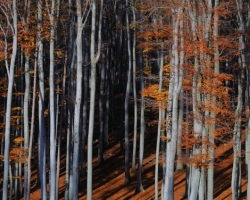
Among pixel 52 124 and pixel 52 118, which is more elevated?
pixel 52 118

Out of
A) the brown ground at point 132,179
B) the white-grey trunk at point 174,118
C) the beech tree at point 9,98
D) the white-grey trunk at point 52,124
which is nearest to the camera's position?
the beech tree at point 9,98

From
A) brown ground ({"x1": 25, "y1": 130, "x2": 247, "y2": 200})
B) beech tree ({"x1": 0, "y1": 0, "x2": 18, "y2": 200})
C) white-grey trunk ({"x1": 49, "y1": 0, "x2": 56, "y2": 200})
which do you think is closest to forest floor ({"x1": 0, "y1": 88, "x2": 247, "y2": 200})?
brown ground ({"x1": 25, "y1": 130, "x2": 247, "y2": 200})

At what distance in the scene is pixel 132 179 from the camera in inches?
1137

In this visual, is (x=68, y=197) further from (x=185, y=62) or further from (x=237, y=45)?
(x=237, y=45)

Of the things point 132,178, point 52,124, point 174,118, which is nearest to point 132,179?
point 132,178

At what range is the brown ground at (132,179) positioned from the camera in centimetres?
2638

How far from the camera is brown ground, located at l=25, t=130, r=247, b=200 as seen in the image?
26.4m

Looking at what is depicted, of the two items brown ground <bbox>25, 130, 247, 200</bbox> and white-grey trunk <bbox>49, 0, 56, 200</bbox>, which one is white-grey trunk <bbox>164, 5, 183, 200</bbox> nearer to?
white-grey trunk <bbox>49, 0, 56, 200</bbox>

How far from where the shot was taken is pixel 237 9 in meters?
20.4

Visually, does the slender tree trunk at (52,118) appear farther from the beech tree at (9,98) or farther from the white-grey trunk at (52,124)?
the beech tree at (9,98)

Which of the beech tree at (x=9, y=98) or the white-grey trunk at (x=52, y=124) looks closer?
the beech tree at (x=9, y=98)

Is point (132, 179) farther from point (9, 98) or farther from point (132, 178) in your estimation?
point (9, 98)

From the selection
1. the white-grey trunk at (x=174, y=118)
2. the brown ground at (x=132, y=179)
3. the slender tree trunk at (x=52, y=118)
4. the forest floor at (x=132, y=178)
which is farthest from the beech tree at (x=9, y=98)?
the brown ground at (x=132, y=179)

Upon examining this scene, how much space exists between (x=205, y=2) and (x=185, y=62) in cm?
268
